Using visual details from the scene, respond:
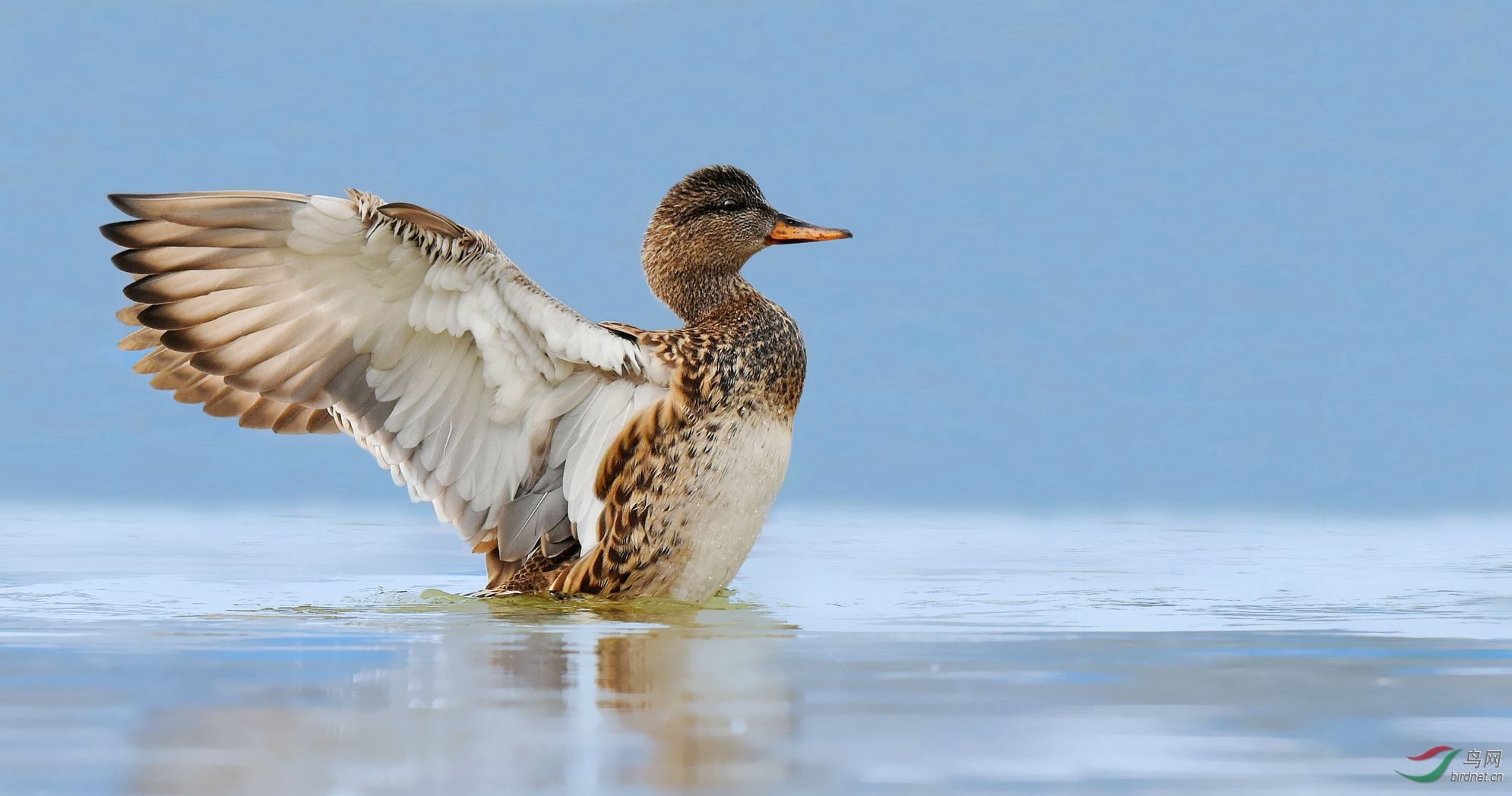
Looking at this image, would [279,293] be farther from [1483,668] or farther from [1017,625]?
[1483,668]

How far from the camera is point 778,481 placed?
7.09 metres

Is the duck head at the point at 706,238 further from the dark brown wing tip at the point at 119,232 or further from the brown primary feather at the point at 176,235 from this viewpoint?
the dark brown wing tip at the point at 119,232

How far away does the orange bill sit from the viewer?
8078 millimetres

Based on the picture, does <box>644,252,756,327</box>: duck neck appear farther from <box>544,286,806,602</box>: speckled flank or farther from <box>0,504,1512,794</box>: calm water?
<box>0,504,1512,794</box>: calm water

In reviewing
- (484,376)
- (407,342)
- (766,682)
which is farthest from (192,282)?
(766,682)

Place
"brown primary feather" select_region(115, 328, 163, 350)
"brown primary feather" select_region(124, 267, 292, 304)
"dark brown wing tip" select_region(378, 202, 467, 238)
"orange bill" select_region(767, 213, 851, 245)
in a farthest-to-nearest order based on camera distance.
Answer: "orange bill" select_region(767, 213, 851, 245) < "brown primary feather" select_region(115, 328, 163, 350) < "brown primary feather" select_region(124, 267, 292, 304) < "dark brown wing tip" select_region(378, 202, 467, 238)

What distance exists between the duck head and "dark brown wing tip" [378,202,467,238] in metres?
1.82

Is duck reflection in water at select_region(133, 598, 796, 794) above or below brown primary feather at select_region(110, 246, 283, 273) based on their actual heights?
below

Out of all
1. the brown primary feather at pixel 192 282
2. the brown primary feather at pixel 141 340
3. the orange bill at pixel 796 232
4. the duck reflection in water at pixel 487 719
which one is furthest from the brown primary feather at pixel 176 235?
the orange bill at pixel 796 232

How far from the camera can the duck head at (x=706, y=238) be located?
7.75m

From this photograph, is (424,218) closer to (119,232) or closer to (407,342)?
(407,342)

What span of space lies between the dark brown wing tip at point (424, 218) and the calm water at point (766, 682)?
4.80 ft

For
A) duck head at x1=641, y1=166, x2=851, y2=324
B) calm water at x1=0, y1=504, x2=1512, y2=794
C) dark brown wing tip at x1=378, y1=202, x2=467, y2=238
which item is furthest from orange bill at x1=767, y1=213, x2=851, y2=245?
dark brown wing tip at x1=378, y1=202, x2=467, y2=238

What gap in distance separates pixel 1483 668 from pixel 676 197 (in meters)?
4.37
